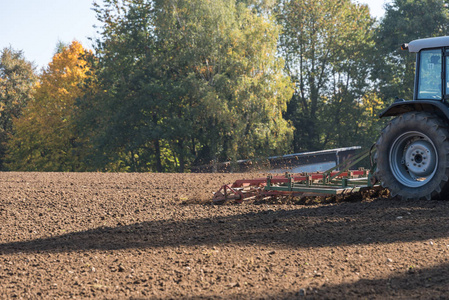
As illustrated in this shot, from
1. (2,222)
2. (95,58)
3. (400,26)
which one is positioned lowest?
(2,222)

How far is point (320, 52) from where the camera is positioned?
123ft

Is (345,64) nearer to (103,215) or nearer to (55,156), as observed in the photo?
(55,156)

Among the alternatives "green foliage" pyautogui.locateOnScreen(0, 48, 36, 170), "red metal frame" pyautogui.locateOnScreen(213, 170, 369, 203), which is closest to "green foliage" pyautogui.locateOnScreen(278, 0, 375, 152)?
"green foliage" pyautogui.locateOnScreen(0, 48, 36, 170)

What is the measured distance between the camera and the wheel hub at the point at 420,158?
820 cm

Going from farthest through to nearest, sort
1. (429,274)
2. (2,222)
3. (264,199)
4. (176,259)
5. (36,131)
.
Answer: (36,131) → (264,199) → (2,222) → (176,259) → (429,274)

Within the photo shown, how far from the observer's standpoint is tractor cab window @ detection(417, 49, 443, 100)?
8469 millimetres

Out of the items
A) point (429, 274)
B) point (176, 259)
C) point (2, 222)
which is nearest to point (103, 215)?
point (2, 222)

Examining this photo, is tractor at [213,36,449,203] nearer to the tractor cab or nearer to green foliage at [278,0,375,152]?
the tractor cab

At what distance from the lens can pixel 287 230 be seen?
23.1 feet

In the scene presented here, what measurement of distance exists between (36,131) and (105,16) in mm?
10452

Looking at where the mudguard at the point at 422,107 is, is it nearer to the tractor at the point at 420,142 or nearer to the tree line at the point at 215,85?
the tractor at the point at 420,142

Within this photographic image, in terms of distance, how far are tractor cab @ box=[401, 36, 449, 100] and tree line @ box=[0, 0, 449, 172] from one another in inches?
776

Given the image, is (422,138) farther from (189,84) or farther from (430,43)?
(189,84)

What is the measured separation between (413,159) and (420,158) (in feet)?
0.38
